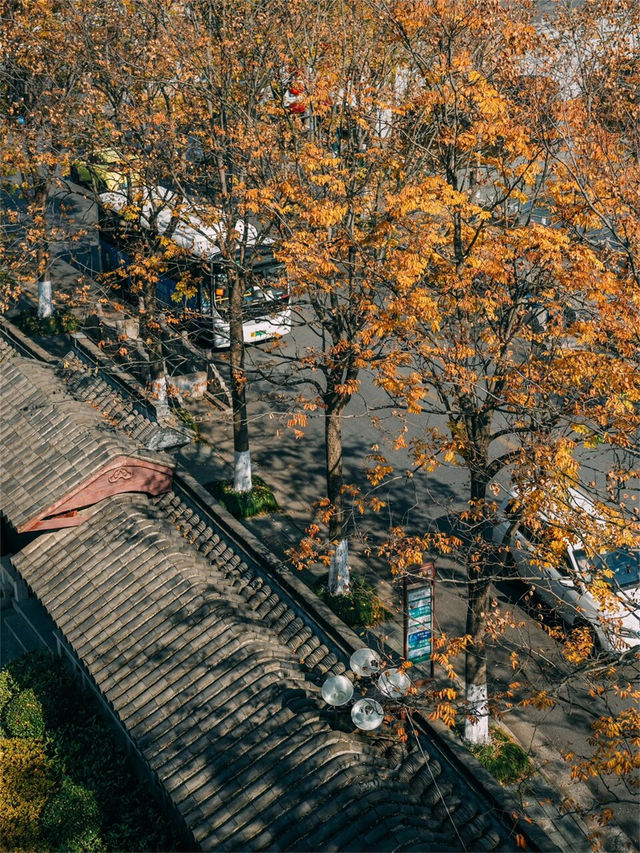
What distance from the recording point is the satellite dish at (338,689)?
12289 mm

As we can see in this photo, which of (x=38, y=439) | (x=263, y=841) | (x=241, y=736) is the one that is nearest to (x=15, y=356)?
(x=38, y=439)

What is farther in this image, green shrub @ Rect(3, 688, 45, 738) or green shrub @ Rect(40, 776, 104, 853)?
green shrub @ Rect(3, 688, 45, 738)

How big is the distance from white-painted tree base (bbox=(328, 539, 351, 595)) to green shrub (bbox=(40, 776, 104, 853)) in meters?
8.17

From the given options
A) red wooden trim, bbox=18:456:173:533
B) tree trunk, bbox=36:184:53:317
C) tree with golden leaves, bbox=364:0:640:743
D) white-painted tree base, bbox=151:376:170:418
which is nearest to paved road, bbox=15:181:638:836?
white-painted tree base, bbox=151:376:170:418

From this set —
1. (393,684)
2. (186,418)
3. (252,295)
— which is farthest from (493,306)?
(186,418)

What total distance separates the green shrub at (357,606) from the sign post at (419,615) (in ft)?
11.8

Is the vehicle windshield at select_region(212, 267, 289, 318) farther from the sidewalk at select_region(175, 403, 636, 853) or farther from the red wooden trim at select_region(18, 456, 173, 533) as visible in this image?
the red wooden trim at select_region(18, 456, 173, 533)

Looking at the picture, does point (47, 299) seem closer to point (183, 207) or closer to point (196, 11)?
point (183, 207)

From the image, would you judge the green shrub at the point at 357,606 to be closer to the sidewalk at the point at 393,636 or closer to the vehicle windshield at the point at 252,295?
the sidewalk at the point at 393,636

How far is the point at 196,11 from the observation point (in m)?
21.0

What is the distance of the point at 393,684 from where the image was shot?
41.9 ft

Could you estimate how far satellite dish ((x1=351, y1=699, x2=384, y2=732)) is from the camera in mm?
11992

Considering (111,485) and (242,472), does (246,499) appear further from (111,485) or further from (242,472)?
(111,485)

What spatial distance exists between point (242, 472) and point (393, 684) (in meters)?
12.3
